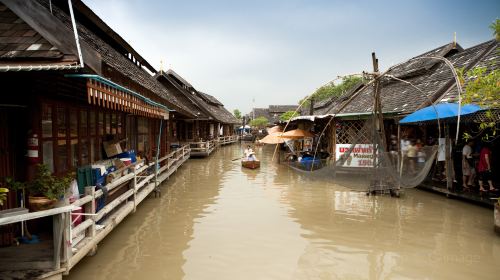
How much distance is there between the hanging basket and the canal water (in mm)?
1101

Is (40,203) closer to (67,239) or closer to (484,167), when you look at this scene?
(67,239)

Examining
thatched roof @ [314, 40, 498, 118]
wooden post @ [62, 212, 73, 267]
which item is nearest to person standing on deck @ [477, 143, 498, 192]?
thatched roof @ [314, 40, 498, 118]

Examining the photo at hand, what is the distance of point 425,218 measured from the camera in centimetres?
708

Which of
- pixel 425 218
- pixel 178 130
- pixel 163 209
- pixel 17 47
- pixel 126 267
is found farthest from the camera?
pixel 178 130

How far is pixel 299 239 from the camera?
5754mm

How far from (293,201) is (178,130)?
45.6 ft

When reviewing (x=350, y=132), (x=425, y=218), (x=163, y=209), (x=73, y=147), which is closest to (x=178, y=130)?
(x=350, y=132)

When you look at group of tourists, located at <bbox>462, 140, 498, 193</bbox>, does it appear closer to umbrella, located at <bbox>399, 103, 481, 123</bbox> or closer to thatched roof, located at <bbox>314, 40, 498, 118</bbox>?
umbrella, located at <bbox>399, 103, 481, 123</bbox>

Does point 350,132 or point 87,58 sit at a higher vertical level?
point 87,58

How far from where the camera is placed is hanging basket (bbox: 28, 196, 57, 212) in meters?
3.81

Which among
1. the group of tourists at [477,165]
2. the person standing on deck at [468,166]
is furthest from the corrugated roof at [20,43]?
the person standing on deck at [468,166]

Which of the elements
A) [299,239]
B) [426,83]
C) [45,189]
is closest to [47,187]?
[45,189]

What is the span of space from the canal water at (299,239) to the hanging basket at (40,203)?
3.61 feet

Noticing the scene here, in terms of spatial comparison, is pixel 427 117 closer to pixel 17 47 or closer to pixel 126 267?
pixel 126 267
